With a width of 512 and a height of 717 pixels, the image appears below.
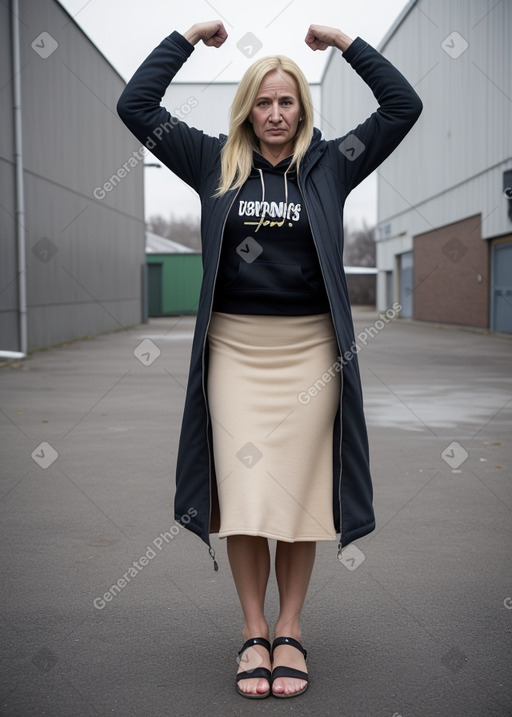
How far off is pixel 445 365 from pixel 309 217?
12803 mm

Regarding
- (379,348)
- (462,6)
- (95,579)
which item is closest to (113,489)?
(95,579)

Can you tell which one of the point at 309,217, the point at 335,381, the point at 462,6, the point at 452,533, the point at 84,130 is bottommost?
the point at 452,533

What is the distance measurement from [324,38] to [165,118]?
0.62 meters

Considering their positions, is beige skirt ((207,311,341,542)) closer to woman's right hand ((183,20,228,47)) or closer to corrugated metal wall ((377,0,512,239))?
woman's right hand ((183,20,228,47))

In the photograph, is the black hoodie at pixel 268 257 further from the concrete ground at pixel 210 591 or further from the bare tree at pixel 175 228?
the bare tree at pixel 175 228

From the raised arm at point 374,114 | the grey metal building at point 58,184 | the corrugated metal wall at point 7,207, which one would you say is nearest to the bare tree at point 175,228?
the grey metal building at point 58,184

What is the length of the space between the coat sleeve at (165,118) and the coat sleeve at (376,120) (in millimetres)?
466

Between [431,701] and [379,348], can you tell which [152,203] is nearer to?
[379,348]

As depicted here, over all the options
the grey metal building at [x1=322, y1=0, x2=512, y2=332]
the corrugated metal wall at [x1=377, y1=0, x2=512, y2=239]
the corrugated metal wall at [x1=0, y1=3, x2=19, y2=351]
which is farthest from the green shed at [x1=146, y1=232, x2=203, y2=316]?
the corrugated metal wall at [x1=0, y1=3, x2=19, y2=351]

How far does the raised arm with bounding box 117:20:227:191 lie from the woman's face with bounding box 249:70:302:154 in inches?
7.7

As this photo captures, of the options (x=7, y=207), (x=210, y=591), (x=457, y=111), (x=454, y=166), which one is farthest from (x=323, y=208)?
(x=454, y=166)

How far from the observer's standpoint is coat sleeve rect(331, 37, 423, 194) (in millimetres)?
3111

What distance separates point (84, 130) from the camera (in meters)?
24.6

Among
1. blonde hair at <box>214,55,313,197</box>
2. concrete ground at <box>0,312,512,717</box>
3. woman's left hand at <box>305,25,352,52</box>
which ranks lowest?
concrete ground at <box>0,312,512,717</box>
